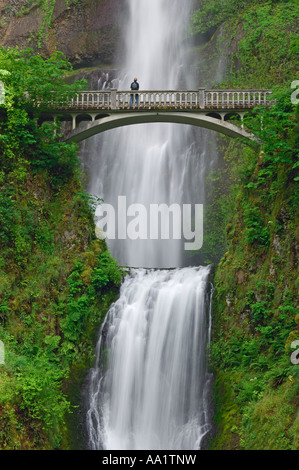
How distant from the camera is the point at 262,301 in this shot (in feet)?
52.0

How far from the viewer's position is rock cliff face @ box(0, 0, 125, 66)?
123 feet

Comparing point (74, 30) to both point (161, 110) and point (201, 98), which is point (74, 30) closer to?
point (161, 110)

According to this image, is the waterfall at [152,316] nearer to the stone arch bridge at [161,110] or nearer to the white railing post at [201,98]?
the stone arch bridge at [161,110]

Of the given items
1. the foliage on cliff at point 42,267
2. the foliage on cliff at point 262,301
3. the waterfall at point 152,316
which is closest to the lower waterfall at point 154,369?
the waterfall at point 152,316

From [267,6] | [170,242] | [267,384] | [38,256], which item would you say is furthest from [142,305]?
[267,6]

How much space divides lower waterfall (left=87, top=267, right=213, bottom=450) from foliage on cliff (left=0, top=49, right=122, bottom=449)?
29.8 inches

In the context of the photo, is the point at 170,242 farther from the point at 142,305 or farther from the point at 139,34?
the point at 139,34

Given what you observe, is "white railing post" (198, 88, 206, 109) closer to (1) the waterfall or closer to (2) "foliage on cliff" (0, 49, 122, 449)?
(2) "foliage on cliff" (0, 49, 122, 449)

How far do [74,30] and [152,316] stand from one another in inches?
1065

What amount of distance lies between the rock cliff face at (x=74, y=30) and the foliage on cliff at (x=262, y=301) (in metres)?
20.9

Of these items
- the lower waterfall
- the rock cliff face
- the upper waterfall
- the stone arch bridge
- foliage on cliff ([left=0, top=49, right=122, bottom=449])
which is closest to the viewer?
foliage on cliff ([left=0, top=49, right=122, bottom=449])

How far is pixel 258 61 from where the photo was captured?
2933cm

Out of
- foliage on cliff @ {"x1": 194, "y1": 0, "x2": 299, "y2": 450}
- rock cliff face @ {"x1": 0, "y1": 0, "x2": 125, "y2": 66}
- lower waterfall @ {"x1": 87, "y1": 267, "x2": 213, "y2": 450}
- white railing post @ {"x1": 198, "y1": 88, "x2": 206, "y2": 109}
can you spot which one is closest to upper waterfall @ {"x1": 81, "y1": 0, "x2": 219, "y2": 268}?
rock cliff face @ {"x1": 0, "y1": 0, "x2": 125, "y2": 66}

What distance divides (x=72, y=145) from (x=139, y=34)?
20803 millimetres
